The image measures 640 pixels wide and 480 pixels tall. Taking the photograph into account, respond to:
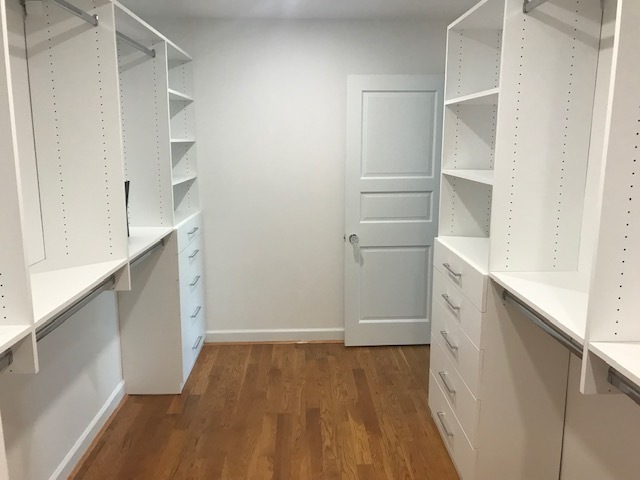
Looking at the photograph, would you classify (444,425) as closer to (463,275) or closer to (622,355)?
(463,275)

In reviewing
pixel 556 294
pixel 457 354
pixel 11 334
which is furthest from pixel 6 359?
pixel 457 354

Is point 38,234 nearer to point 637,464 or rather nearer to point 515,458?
point 515,458

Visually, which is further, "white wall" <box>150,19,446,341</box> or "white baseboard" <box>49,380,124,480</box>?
"white wall" <box>150,19,446,341</box>

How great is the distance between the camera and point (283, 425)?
2.89 m

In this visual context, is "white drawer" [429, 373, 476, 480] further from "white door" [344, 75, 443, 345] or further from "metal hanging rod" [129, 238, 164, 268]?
"metal hanging rod" [129, 238, 164, 268]

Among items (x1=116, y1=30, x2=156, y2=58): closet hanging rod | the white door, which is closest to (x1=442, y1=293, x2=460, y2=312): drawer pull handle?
the white door

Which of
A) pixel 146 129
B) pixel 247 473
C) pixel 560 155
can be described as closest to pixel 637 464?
pixel 560 155

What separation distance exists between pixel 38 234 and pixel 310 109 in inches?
84.5

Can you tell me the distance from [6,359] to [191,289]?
2082 millimetres

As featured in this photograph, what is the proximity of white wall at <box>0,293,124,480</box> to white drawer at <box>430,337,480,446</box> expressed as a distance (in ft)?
5.94

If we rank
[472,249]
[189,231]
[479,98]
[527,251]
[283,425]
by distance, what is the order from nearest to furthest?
[527,251] < [479,98] < [472,249] < [283,425] < [189,231]

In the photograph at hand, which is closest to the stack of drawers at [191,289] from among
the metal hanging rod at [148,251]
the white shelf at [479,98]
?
the metal hanging rod at [148,251]

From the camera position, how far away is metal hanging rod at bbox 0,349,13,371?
1.41m

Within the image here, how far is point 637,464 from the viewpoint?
1737 millimetres
